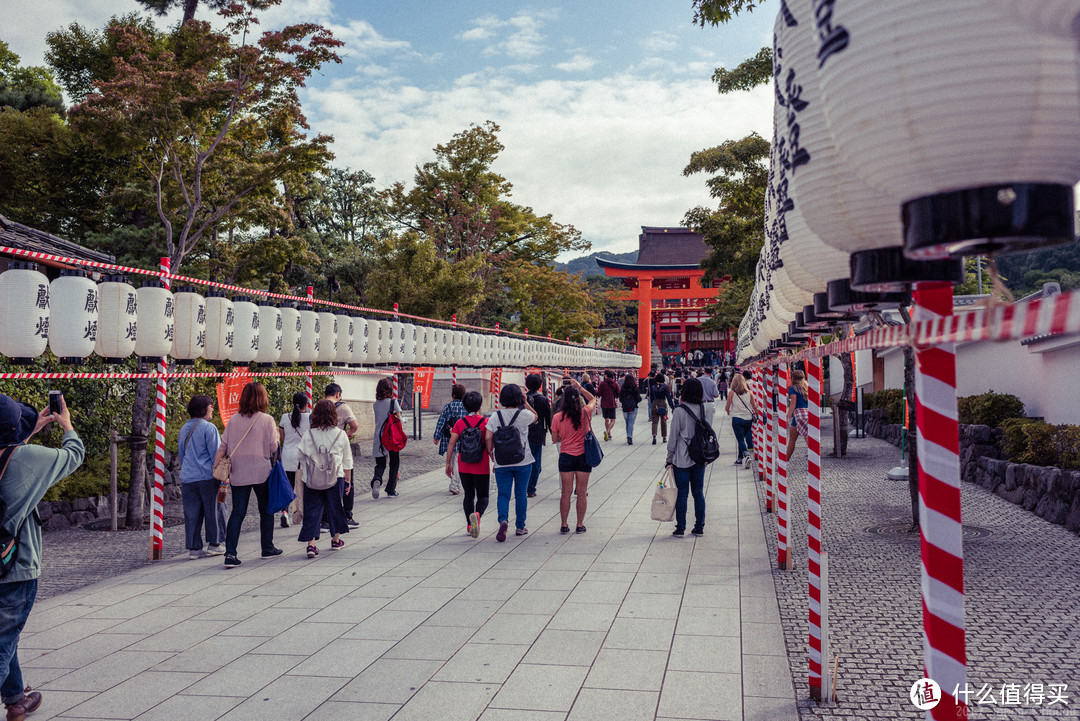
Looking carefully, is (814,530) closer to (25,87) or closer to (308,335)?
(308,335)

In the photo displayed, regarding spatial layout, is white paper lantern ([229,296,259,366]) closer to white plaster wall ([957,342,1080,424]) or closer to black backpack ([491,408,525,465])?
black backpack ([491,408,525,465])

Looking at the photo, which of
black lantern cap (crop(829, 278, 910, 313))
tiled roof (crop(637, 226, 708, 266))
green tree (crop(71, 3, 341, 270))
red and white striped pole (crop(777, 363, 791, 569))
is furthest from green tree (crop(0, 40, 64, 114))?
tiled roof (crop(637, 226, 708, 266))

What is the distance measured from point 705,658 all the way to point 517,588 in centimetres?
201

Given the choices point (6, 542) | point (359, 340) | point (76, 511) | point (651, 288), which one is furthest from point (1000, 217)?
point (651, 288)

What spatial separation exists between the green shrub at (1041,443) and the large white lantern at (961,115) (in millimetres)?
7970

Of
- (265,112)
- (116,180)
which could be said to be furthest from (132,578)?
(116,180)

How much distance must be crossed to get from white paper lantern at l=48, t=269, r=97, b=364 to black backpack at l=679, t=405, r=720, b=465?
576cm

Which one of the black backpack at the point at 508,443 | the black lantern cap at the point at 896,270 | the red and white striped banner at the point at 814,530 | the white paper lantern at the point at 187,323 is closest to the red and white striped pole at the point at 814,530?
the red and white striped banner at the point at 814,530

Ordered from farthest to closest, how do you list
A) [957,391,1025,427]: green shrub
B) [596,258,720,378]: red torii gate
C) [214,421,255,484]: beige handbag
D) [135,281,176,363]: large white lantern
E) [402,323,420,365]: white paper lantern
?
1. [596,258,720,378]: red torii gate
2. [402,323,420,365]: white paper lantern
3. [957,391,1025,427]: green shrub
4. [214,421,255,484]: beige handbag
5. [135,281,176,363]: large white lantern

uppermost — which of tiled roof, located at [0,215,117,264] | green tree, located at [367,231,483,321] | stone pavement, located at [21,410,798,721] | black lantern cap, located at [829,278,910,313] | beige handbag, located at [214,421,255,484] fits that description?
green tree, located at [367,231,483,321]

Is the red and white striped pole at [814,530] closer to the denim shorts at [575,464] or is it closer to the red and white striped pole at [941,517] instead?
the red and white striped pole at [941,517]

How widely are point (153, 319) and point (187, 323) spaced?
513mm

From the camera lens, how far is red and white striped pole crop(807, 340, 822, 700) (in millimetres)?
3908

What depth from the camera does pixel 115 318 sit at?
6441 mm
